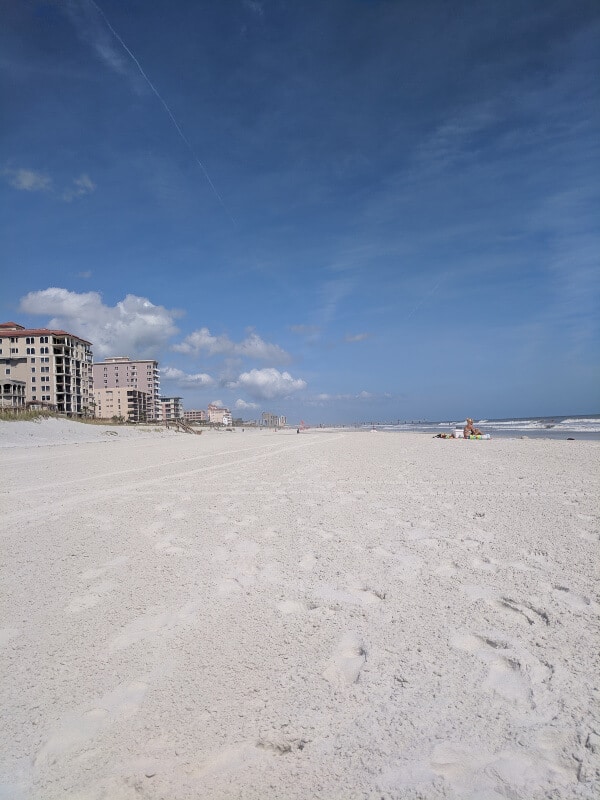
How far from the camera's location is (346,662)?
2.33m

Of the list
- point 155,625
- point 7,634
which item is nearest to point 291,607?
point 155,625

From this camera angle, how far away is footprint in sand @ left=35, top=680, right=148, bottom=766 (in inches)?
70.7

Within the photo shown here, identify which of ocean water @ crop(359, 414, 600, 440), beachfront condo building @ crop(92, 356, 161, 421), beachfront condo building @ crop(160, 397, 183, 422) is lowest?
ocean water @ crop(359, 414, 600, 440)

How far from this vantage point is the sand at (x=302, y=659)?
1.65 metres

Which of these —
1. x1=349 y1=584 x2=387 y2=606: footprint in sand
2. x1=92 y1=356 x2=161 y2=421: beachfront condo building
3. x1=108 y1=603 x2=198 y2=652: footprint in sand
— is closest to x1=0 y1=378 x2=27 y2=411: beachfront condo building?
x1=92 y1=356 x2=161 y2=421: beachfront condo building

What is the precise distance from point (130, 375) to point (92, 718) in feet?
444

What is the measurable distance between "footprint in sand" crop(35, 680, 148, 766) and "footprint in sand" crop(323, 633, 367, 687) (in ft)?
2.99

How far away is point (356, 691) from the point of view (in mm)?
2076

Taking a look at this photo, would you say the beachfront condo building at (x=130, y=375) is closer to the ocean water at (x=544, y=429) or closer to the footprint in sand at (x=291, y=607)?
the ocean water at (x=544, y=429)

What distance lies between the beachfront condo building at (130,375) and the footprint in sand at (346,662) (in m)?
129

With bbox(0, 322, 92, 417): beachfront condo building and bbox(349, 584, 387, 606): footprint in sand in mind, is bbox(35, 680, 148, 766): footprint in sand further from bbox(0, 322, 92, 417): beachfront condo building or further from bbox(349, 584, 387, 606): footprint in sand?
bbox(0, 322, 92, 417): beachfront condo building

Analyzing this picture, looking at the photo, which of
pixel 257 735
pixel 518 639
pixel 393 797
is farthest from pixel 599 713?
pixel 257 735

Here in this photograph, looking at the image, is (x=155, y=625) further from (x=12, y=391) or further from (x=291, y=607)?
(x=12, y=391)

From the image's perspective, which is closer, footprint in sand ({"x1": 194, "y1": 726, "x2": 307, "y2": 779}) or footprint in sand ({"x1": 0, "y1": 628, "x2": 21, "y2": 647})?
footprint in sand ({"x1": 194, "y1": 726, "x2": 307, "y2": 779})
